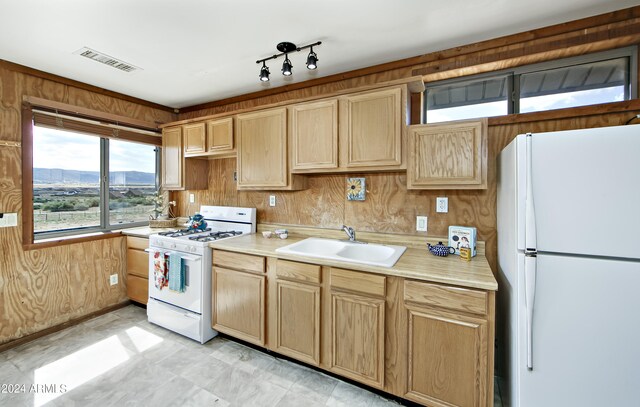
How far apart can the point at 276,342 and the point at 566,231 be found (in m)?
2.00

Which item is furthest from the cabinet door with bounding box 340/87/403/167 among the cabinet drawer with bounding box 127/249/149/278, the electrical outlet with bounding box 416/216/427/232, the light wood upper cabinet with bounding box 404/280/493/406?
the cabinet drawer with bounding box 127/249/149/278

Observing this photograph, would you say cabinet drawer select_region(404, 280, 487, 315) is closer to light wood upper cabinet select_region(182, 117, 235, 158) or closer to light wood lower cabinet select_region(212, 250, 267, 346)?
Result: light wood lower cabinet select_region(212, 250, 267, 346)

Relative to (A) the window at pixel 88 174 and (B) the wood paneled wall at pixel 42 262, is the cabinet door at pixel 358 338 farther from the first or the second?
(A) the window at pixel 88 174

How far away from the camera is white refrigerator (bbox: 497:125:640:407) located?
1161 mm

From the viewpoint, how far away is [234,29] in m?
1.89

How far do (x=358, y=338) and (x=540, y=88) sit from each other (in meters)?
2.22

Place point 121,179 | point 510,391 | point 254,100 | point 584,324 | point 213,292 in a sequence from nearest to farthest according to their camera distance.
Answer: point 584,324, point 510,391, point 213,292, point 254,100, point 121,179

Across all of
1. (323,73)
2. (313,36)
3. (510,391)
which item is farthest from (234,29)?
(510,391)

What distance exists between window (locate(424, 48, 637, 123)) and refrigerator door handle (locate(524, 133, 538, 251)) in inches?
38.1

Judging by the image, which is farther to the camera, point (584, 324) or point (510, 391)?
point (510, 391)

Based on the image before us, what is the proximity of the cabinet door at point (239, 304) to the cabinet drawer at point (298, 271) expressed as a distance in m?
0.20

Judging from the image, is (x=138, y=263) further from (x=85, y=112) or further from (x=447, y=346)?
(x=447, y=346)

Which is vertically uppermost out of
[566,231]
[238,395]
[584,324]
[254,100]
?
[254,100]

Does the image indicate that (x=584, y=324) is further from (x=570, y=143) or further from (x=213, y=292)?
(x=213, y=292)
